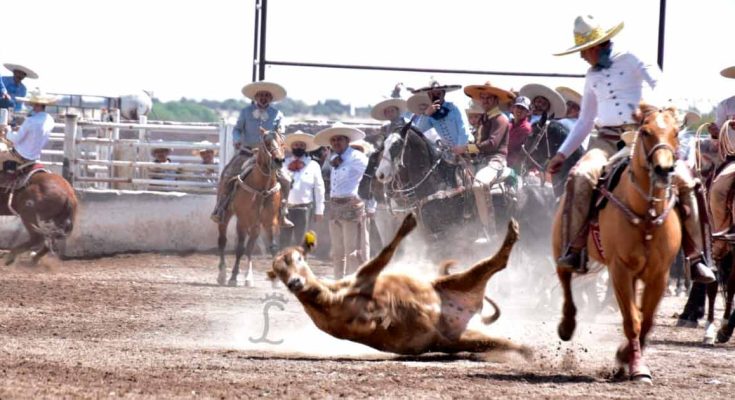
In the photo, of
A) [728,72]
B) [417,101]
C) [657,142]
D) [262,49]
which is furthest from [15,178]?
[657,142]

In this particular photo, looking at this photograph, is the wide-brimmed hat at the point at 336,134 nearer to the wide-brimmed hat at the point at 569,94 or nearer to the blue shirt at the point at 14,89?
the wide-brimmed hat at the point at 569,94

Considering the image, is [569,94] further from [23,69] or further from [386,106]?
[23,69]

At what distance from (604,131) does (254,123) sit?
9.08 metres

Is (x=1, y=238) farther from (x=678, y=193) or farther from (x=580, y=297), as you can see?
(x=678, y=193)

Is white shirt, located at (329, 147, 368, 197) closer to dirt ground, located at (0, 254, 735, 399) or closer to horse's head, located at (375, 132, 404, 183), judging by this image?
dirt ground, located at (0, 254, 735, 399)

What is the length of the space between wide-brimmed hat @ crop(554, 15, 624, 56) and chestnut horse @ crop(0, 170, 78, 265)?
38.1 feet

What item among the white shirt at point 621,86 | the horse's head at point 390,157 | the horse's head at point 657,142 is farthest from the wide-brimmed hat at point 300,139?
the horse's head at point 657,142

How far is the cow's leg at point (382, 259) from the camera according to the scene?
377 inches

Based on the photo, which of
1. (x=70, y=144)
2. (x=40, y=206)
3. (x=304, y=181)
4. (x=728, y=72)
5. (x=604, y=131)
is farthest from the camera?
(x=70, y=144)

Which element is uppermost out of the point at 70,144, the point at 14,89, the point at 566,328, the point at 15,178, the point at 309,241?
the point at 14,89

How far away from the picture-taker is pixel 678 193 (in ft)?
30.4

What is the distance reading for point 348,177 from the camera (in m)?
17.7

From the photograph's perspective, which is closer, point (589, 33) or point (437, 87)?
point (589, 33)

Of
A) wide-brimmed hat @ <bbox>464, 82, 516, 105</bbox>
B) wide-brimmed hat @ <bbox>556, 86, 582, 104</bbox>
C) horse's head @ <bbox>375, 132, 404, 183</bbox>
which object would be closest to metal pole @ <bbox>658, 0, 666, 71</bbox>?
wide-brimmed hat @ <bbox>556, 86, 582, 104</bbox>
